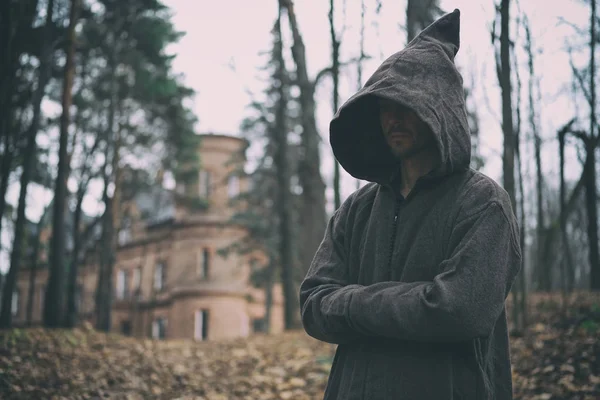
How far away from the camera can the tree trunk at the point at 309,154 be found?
16.2 metres

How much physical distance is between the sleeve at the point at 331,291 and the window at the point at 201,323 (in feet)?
124

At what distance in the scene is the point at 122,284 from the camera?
152 feet

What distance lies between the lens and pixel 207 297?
39.4 meters

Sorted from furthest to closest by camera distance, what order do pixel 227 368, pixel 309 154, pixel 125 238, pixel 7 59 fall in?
pixel 125 238 → pixel 309 154 → pixel 227 368 → pixel 7 59

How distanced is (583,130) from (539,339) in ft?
23.5

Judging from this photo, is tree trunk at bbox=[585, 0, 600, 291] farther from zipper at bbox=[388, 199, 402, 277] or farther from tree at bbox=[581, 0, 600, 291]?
zipper at bbox=[388, 199, 402, 277]

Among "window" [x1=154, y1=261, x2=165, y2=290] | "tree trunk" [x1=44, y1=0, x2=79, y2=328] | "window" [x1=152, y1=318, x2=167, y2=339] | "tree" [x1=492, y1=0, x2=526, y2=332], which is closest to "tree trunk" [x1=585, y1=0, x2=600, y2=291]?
"tree" [x1=492, y1=0, x2=526, y2=332]

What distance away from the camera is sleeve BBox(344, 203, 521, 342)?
2.24 m

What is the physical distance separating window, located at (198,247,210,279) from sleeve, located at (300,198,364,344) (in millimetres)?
38137

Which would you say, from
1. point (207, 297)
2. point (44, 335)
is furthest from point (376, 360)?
point (207, 297)

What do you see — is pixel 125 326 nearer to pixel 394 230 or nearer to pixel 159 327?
pixel 159 327

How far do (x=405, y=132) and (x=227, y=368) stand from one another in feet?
30.6

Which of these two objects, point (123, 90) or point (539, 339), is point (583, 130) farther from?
point (123, 90)

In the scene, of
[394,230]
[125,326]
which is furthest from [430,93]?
[125,326]
